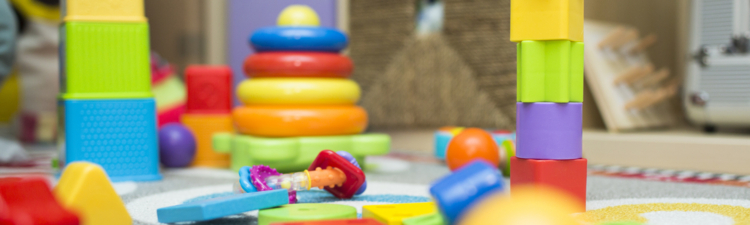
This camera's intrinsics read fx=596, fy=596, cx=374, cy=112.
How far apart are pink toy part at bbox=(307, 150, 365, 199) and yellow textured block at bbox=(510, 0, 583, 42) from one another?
1.12 ft

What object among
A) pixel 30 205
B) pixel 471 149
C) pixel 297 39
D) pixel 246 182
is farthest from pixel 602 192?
pixel 30 205

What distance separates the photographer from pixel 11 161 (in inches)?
64.9

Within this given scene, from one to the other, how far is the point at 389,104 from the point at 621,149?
810mm

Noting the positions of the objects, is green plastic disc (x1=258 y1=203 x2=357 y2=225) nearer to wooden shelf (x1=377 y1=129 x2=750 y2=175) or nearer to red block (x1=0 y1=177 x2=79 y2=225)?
red block (x1=0 y1=177 x2=79 y2=225)

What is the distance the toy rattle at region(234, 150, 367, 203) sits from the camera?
3.18 ft

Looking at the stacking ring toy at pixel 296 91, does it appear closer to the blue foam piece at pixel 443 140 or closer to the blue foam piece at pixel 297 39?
the blue foam piece at pixel 297 39

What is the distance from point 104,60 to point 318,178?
2.06 ft

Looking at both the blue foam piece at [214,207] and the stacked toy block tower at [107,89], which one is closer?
the blue foam piece at [214,207]

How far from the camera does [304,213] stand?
0.77 metres

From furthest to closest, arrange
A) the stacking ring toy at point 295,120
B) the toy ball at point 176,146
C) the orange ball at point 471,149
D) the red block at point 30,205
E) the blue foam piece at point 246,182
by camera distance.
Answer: the toy ball at point 176,146, the stacking ring toy at point 295,120, the orange ball at point 471,149, the blue foam piece at point 246,182, the red block at point 30,205

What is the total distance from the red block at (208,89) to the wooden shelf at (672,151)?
0.99 meters

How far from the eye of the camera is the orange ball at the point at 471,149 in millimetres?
1264

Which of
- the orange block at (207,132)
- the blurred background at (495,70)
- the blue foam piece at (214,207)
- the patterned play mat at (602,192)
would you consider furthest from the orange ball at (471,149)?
the orange block at (207,132)

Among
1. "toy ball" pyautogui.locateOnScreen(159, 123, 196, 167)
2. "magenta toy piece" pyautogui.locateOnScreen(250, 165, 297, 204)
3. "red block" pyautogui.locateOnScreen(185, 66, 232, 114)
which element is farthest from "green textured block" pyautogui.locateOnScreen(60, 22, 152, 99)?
"magenta toy piece" pyautogui.locateOnScreen(250, 165, 297, 204)
